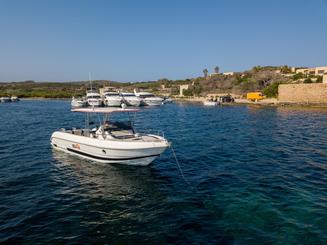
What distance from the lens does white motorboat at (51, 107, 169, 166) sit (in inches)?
643

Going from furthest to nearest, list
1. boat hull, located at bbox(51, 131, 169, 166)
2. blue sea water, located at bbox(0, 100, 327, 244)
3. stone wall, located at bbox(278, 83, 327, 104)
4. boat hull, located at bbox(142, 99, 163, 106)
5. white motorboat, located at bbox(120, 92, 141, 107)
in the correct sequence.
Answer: boat hull, located at bbox(142, 99, 163, 106), white motorboat, located at bbox(120, 92, 141, 107), stone wall, located at bbox(278, 83, 327, 104), boat hull, located at bbox(51, 131, 169, 166), blue sea water, located at bbox(0, 100, 327, 244)

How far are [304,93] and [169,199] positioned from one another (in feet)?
235

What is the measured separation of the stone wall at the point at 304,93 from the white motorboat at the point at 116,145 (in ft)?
216

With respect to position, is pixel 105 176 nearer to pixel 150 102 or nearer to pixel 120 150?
pixel 120 150

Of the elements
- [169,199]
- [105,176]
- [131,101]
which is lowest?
[169,199]

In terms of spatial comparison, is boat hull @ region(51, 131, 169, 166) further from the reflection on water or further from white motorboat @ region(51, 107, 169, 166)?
the reflection on water

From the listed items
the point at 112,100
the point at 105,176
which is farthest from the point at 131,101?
the point at 105,176

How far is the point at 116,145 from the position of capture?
16.5m

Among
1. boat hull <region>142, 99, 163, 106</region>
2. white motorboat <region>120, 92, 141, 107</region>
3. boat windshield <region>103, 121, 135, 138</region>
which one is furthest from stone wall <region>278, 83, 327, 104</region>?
boat windshield <region>103, 121, 135, 138</region>

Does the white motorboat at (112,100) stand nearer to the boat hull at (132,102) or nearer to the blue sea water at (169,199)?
the boat hull at (132,102)

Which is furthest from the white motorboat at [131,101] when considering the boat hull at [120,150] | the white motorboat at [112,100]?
the boat hull at [120,150]

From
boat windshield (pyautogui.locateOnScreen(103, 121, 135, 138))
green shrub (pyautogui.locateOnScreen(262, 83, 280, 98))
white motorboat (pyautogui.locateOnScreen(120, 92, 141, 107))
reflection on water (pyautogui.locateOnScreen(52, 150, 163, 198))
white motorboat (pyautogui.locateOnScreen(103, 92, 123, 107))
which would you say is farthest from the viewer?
green shrub (pyautogui.locateOnScreen(262, 83, 280, 98))

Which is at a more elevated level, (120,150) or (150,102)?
(120,150)

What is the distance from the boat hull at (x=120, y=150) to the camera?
16.3 m
